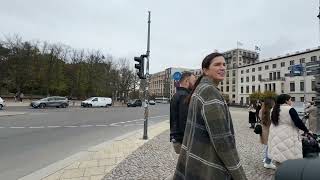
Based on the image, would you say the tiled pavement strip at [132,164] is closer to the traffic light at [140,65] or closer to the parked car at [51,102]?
the traffic light at [140,65]

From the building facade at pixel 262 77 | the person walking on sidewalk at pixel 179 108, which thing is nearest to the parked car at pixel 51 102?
the building facade at pixel 262 77

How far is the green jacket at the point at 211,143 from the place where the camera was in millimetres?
2629

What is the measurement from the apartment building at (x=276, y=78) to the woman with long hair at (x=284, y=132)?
259 ft

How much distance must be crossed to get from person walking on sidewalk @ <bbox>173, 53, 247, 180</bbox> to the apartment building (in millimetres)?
83234

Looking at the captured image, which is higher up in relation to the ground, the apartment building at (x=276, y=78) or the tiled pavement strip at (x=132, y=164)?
the apartment building at (x=276, y=78)

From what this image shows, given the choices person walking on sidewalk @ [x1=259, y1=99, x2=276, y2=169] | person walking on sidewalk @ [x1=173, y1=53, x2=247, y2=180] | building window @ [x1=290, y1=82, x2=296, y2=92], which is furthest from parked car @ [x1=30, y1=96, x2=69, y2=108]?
building window @ [x1=290, y1=82, x2=296, y2=92]

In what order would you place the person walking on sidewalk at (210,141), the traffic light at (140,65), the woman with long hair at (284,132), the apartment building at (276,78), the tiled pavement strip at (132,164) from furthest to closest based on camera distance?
the apartment building at (276,78), the traffic light at (140,65), the tiled pavement strip at (132,164), the woman with long hair at (284,132), the person walking on sidewalk at (210,141)

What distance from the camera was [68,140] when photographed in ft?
44.0

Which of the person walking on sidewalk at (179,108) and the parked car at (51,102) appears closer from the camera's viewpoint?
the person walking on sidewalk at (179,108)

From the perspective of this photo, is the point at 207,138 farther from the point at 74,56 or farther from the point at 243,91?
the point at 243,91

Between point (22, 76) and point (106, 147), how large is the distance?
55.7m

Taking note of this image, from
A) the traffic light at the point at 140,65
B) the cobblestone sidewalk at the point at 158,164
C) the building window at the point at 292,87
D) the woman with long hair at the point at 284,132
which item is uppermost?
the building window at the point at 292,87

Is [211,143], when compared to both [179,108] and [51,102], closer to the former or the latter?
[179,108]

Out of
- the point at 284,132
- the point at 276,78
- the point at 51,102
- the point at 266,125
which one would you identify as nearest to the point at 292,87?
the point at 276,78
